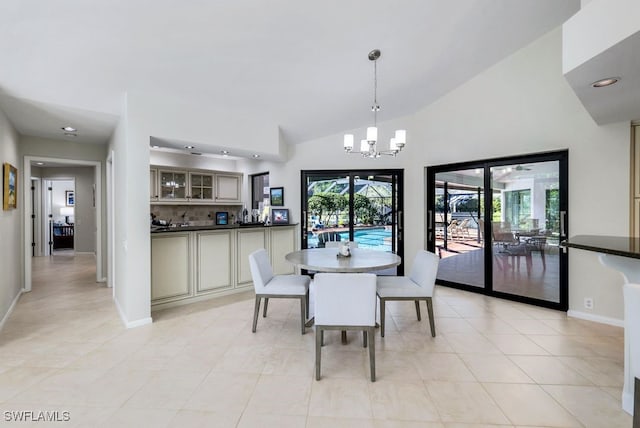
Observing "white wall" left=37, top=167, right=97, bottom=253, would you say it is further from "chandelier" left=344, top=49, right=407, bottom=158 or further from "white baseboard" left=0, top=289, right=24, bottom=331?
"chandelier" left=344, top=49, right=407, bottom=158

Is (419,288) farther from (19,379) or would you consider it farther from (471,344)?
(19,379)

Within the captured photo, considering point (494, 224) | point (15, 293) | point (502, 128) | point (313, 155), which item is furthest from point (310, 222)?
point (15, 293)

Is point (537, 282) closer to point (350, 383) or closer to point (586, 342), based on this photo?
point (586, 342)

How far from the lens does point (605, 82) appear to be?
79.3 inches

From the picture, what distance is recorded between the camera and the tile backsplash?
5.80 metres

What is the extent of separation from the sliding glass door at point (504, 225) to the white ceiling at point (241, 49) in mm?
1456

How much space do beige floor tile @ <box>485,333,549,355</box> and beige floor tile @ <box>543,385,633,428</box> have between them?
504 millimetres

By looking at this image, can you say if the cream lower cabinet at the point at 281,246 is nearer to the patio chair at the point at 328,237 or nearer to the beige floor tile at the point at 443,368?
the patio chair at the point at 328,237

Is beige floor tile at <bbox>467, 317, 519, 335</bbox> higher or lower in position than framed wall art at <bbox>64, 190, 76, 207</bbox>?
lower

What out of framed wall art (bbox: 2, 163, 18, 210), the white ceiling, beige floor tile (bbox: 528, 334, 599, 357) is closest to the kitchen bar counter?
beige floor tile (bbox: 528, 334, 599, 357)

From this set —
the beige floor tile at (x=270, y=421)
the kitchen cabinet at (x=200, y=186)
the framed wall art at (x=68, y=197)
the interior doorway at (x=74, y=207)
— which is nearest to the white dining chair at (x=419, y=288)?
the beige floor tile at (x=270, y=421)

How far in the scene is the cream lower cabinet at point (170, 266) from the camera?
3516mm

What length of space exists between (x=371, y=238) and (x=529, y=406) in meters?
3.51

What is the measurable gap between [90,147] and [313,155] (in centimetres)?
367
